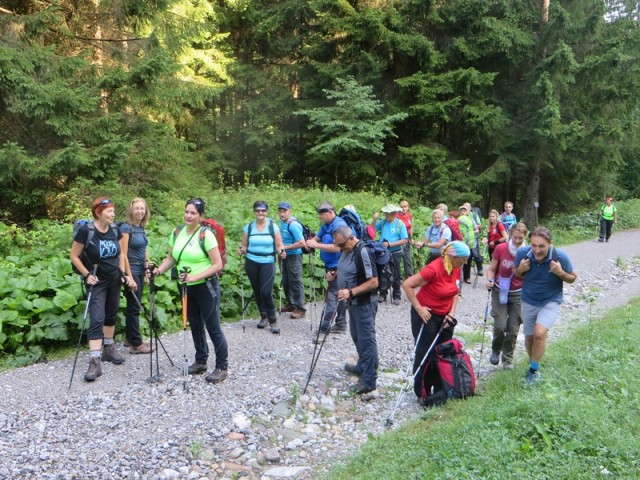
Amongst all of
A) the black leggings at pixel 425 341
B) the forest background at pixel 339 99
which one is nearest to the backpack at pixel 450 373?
the black leggings at pixel 425 341

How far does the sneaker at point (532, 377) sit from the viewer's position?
5419 mm

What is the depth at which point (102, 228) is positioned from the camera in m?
6.14

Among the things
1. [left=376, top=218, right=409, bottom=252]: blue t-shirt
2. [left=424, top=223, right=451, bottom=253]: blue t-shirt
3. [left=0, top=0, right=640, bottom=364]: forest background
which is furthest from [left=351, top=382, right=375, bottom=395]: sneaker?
[left=0, top=0, right=640, bottom=364]: forest background

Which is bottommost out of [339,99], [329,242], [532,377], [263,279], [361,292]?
[532,377]

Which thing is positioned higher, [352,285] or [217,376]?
[352,285]

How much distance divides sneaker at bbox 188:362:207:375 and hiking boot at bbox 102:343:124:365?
1.06 m

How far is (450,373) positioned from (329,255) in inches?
121

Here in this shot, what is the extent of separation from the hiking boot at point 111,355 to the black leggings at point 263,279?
89.7 inches

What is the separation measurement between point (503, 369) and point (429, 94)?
1592 cm

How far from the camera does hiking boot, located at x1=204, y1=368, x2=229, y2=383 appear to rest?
605cm

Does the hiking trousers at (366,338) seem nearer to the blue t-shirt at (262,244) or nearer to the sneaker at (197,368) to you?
the sneaker at (197,368)

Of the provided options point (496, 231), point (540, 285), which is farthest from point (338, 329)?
point (496, 231)

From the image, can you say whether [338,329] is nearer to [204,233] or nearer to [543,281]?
[204,233]

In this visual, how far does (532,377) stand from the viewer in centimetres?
562
